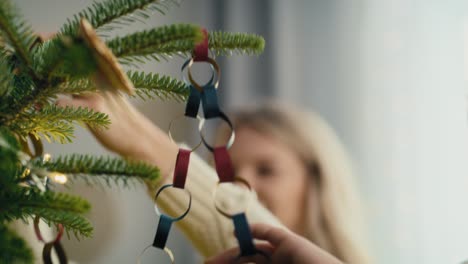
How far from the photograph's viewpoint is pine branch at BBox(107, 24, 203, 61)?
0.30m

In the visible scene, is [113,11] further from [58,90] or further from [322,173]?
[322,173]

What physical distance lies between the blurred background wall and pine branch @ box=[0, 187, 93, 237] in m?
1.07

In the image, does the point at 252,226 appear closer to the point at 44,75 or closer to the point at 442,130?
the point at 44,75

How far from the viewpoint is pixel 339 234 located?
1.22 metres

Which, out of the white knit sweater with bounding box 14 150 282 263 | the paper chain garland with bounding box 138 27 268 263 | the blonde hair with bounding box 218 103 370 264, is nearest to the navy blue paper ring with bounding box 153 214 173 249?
the paper chain garland with bounding box 138 27 268 263

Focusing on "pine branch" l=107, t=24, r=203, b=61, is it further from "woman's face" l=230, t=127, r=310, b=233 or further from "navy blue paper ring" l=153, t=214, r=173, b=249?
"woman's face" l=230, t=127, r=310, b=233

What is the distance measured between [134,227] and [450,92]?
2.92ft

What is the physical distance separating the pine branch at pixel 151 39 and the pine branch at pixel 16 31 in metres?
0.04

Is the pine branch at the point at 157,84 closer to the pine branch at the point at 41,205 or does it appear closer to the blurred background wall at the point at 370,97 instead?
the pine branch at the point at 41,205

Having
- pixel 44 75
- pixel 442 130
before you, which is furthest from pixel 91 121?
pixel 442 130

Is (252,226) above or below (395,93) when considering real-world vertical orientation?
above

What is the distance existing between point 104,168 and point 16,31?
0.28 feet

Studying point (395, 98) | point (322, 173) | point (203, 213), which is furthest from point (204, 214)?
point (395, 98)

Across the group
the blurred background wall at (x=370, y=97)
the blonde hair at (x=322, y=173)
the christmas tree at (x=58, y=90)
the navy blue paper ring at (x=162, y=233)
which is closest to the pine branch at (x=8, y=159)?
the christmas tree at (x=58, y=90)
